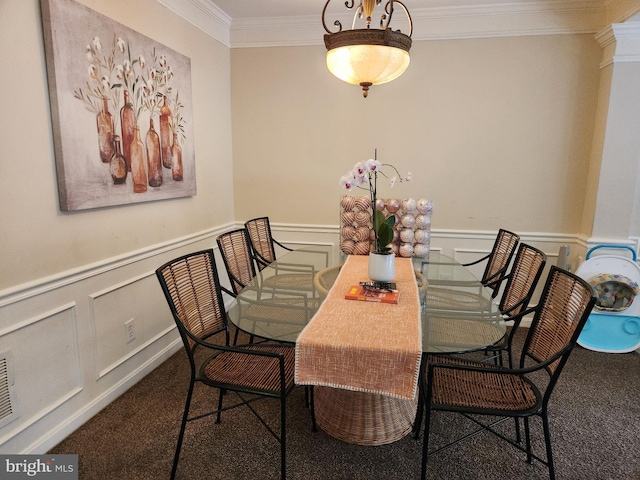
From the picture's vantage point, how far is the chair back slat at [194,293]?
1784mm

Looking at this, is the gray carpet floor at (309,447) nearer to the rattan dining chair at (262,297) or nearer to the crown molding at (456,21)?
the rattan dining chair at (262,297)

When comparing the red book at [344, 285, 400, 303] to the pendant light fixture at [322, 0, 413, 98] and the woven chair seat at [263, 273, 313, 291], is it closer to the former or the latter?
the woven chair seat at [263, 273, 313, 291]

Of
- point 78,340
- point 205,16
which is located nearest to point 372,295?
point 78,340

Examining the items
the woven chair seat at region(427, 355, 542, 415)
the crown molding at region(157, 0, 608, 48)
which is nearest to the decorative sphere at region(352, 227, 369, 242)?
the woven chair seat at region(427, 355, 542, 415)

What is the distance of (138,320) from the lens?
2.57 m

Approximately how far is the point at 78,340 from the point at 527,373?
6.94 feet

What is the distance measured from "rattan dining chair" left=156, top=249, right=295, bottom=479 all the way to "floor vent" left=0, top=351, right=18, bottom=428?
71cm

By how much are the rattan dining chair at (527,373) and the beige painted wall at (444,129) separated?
5.53 ft

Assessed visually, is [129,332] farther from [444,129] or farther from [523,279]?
[444,129]

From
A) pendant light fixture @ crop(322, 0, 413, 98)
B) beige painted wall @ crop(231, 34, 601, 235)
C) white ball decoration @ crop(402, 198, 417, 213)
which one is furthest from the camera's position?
beige painted wall @ crop(231, 34, 601, 235)

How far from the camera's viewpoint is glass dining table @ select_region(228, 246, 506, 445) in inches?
64.8

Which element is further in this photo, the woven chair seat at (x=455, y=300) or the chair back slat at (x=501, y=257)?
the chair back slat at (x=501, y=257)

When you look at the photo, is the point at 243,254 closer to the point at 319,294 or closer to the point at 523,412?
the point at 319,294

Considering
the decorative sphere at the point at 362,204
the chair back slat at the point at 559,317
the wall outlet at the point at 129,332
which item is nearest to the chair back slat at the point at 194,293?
the wall outlet at the point at 129,332
